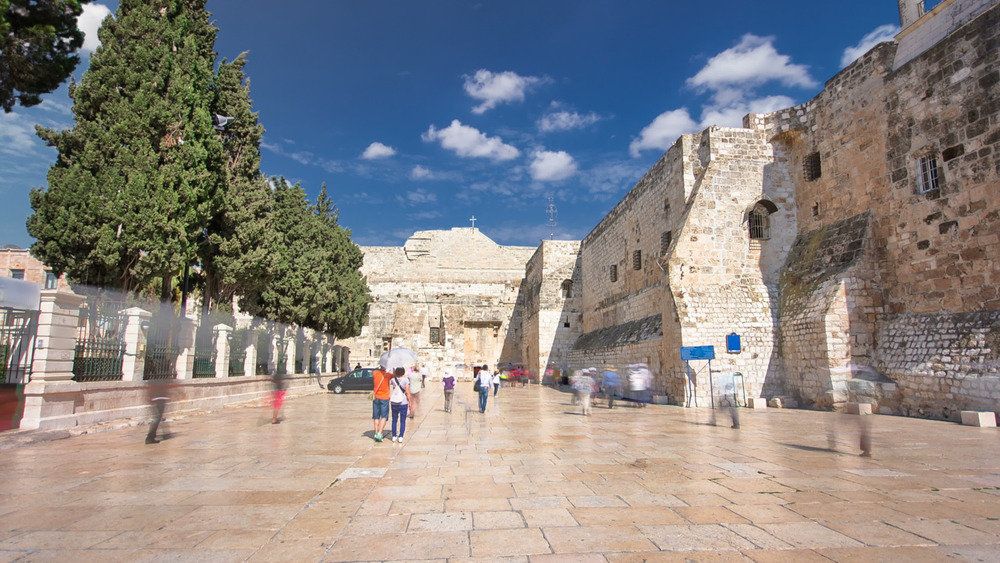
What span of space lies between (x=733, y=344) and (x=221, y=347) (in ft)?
45.0

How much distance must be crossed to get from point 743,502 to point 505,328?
2988 centimetres

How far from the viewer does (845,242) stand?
12570 millimetres

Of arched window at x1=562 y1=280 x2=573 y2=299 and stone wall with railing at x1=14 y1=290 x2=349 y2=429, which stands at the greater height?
arched window at x1=562 y1=280 x2=573 y2=299

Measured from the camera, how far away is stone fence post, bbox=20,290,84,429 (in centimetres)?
781

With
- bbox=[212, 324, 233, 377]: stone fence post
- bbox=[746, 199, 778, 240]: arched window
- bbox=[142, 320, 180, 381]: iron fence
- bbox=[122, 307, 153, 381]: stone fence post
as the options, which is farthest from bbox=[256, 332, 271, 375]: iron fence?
bbox=[746, 199, 778, 240]: arched window

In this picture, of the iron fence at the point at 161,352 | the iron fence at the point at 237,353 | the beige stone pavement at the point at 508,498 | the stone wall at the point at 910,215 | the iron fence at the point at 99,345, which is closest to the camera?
the beige stone pavement at the point at 508,498

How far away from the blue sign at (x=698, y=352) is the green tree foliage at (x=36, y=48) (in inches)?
556

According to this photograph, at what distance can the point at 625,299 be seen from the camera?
20.4 m

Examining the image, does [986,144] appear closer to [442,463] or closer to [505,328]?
[442,463]

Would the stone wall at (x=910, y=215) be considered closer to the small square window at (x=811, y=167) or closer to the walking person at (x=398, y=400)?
the small square window at (x=811, y=167)

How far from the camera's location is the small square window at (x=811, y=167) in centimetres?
1406

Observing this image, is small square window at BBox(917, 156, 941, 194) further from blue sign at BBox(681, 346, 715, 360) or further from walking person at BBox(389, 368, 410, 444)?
walking person at BBox(389, 368, 410, 444)

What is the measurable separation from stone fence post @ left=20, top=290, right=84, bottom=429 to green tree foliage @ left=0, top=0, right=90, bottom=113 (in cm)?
377

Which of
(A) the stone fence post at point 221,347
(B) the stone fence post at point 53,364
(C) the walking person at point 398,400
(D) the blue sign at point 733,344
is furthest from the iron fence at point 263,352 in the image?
(D) the blue sign at point 733,344
